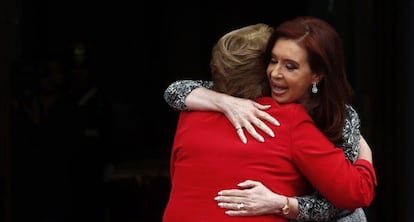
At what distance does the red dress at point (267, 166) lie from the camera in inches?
99.7

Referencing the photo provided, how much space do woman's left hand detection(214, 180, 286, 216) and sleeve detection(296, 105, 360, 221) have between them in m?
0.08

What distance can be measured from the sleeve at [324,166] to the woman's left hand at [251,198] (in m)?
0.11

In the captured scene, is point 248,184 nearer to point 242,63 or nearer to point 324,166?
point 324,166

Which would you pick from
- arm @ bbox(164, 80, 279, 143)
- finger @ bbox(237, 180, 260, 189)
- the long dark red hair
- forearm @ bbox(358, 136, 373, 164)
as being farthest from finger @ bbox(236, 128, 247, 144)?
forearm @ bbox(358, 136, 373, 164)

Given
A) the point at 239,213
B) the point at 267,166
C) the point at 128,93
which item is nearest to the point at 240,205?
the point at 239,213

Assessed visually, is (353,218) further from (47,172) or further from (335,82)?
(47,172)

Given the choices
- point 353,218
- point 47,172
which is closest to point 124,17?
point 47,172

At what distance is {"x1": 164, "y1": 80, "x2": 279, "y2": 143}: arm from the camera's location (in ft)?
8.46

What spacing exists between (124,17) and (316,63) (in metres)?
6.46

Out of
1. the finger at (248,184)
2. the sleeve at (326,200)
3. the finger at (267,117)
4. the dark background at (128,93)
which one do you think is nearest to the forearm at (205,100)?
the finger at (267,117)

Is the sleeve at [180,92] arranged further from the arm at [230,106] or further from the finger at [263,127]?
the finger at [263,127]

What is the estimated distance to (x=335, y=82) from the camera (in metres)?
2.60

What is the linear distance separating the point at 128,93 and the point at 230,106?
6.37 meters

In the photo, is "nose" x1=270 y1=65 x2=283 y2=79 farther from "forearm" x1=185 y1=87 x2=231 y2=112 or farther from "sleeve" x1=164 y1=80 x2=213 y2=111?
"sleeve" x1=164 y1=80 x2=213 y2=111
